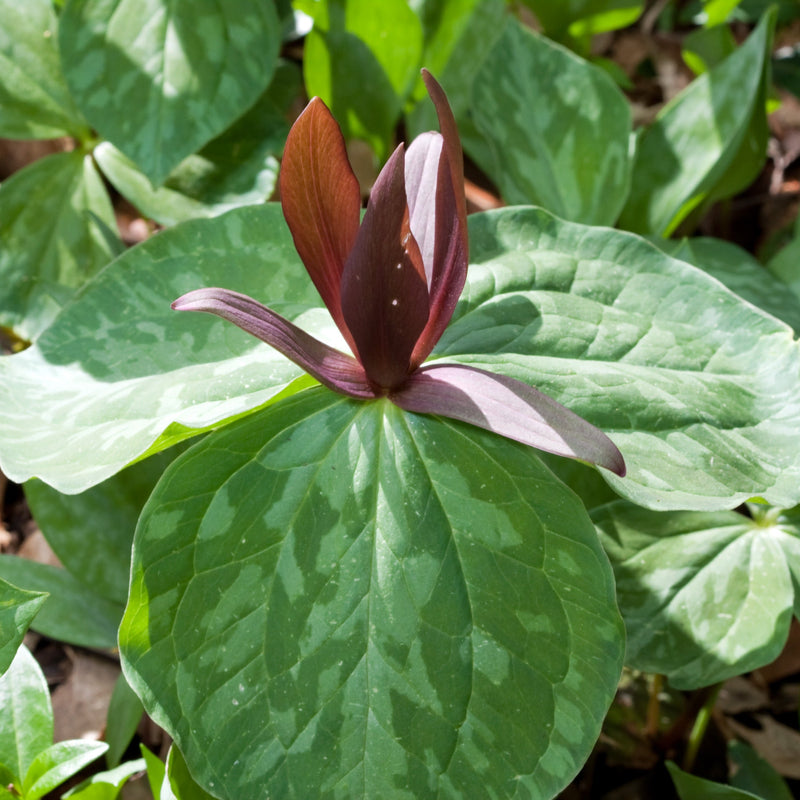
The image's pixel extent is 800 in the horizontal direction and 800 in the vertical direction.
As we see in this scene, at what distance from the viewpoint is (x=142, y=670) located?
2.68ft

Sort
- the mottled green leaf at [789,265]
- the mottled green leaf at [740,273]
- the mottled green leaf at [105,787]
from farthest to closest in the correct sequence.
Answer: the mottled green leaf at [789,265]
the mottled green leaf at [740,273]
the mottled green leaf at [105,787]

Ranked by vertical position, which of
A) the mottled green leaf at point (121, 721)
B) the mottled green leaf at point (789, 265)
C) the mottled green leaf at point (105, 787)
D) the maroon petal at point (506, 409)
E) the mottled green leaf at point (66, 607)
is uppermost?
the maroon petal at point (506, 409)

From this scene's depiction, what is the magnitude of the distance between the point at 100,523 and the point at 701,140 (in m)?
1.27

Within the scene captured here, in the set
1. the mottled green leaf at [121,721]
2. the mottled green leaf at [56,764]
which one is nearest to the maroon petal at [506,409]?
the mottled green leaf at [56,764]

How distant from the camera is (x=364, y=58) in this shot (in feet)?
5.37

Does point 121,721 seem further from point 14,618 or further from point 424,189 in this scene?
point 424,189

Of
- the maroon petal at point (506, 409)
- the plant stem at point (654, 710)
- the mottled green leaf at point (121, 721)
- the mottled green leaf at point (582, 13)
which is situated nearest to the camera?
the maroon petal at point (506, 409)

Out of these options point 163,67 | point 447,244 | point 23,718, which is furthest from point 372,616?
point 163,67

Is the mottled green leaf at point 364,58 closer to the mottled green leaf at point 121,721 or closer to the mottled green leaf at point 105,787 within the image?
the mottled green leaf at point 121,721

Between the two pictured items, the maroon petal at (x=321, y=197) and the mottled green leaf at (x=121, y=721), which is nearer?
the maroon petal at (x=321, y=197)

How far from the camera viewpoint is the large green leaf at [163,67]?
1.38 metres

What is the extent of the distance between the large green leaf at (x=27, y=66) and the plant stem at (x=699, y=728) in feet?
4.84

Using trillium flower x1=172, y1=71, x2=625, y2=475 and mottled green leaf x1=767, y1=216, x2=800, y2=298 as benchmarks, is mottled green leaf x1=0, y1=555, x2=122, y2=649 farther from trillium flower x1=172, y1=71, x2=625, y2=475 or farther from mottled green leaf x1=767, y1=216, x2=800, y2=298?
mottled green leaf x1=767, y1=216, x2=800, y2=298

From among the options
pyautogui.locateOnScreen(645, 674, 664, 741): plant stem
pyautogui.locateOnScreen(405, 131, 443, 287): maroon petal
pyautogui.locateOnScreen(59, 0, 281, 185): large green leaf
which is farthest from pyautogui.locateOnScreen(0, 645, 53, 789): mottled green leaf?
pyautogui.locateOnScreen(645, 674, 664, 741): plant stem
